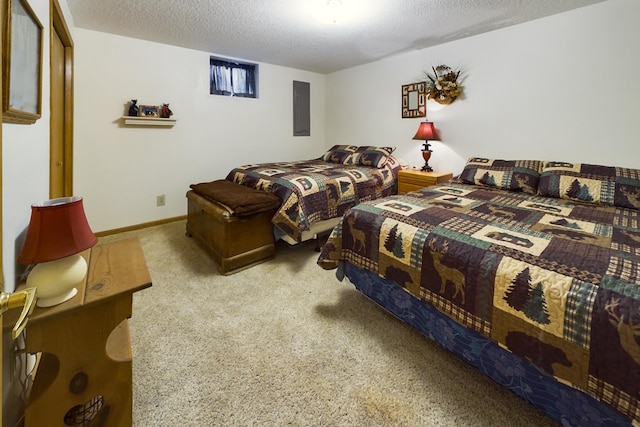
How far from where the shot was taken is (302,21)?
111 inches

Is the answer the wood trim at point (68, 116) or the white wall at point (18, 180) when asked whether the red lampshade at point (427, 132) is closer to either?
the white wall at point (18, 180)

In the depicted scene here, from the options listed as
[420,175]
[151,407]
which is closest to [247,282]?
[151,407]

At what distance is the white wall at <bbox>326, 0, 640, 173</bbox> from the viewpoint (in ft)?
8.00

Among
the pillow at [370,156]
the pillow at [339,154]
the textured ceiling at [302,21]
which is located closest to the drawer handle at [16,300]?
the textured ceiling at [302,21]

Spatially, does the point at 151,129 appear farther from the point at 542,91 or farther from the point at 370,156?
the point at 542,91

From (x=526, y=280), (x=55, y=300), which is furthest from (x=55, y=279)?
(x=526, y=280)

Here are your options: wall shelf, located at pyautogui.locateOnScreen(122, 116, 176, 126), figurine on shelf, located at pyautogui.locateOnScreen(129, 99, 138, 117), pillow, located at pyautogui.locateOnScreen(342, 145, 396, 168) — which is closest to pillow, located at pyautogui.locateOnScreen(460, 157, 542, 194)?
pillow, located at pyautogui.locateOnScreen(342, 145, 396, 168)

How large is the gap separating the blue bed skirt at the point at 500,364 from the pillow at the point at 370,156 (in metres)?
2.25

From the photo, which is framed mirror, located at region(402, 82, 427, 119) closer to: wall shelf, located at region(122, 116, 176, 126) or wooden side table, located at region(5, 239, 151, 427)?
wall shelf, located at region(122, 116, 176, 126)

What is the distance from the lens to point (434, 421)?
1262 mm

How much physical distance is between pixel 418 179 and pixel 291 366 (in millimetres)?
2583

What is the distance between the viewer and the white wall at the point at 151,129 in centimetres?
317

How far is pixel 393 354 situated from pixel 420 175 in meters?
2.29

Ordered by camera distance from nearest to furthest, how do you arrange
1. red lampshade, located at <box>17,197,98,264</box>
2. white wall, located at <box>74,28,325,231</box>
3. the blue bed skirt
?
red lampshade, located at <box>17,197,98,264</box>
the blue bed skirt
white wall, located at <box>74,28,325,231</box>
